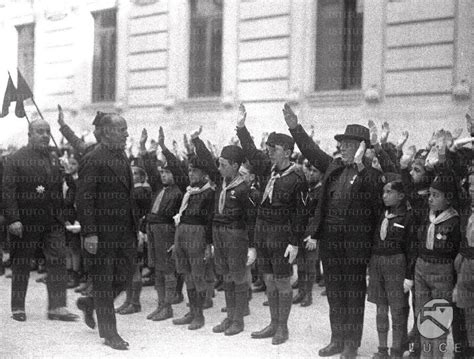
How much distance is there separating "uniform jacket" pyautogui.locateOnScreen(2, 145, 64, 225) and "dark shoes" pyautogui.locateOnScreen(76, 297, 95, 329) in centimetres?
130

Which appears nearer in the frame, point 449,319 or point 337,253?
point 449,319

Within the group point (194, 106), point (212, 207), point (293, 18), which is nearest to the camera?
point (212, 207)

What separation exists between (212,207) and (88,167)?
1.60 meters

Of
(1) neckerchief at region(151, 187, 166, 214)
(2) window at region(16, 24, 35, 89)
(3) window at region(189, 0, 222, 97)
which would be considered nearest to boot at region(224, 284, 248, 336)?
(1) neckerchief at region(151, 187, 166, 214)

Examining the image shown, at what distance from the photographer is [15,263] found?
7918mm

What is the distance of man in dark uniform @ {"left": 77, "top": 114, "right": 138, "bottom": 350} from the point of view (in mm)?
6680

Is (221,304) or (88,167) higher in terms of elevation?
(88,167)

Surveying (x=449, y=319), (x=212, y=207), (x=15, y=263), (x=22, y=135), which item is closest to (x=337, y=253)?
(x=449, y=319)

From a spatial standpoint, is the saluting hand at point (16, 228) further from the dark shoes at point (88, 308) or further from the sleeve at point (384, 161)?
the sleeve at point (384, 161)

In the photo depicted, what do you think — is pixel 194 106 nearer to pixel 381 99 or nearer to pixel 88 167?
pixel 381 99

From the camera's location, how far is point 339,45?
551 inches

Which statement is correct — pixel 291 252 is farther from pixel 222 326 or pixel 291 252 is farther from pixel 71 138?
pixel 71 138

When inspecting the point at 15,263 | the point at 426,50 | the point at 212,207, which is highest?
the point at 426,50

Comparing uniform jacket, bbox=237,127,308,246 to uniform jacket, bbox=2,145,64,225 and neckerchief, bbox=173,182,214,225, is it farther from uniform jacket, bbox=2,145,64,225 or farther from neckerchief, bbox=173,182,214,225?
uniform jacket, bbox=2,145,64,225
